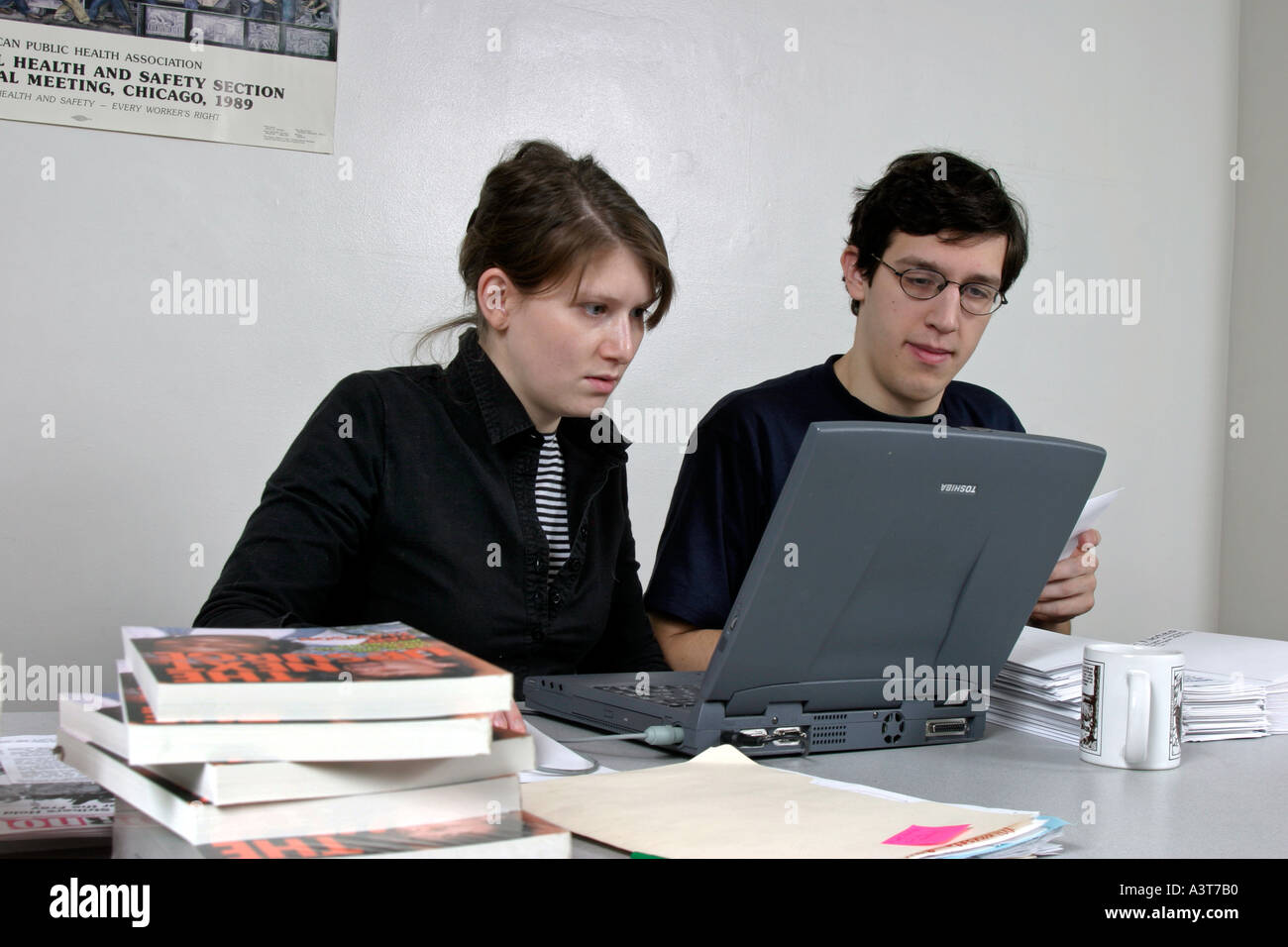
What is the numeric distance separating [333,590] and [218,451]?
887 mm

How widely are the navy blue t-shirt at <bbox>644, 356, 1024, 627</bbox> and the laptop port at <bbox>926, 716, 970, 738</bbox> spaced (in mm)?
491

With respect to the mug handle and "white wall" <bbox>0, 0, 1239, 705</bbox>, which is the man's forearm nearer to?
the mug handle

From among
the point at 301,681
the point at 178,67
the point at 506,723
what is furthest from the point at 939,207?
the point at 178,67

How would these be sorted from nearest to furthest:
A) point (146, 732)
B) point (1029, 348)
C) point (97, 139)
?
point (146, 732) → point (97, 139) → point (1029, 348)

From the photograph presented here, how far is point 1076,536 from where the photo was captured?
1.30 metres

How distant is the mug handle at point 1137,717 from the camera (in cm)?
103

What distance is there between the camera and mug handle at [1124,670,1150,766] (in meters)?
1.03

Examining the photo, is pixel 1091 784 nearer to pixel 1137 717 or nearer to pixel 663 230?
pixel 1137 717

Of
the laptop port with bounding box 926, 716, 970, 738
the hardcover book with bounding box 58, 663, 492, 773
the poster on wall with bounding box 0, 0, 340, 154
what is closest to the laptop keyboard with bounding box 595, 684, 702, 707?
the laptop port with bounding box 926, 716, 970, 738

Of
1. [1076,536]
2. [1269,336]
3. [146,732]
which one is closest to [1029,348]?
[1269,336]

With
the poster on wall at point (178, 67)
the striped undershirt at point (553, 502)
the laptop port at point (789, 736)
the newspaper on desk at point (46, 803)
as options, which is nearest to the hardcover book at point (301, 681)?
the newspaper on desk at point (46, 803)

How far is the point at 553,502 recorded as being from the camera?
1.52 meters

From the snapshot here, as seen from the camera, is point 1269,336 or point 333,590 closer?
point 333,590

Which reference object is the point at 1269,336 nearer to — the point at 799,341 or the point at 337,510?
the point at 799,341
